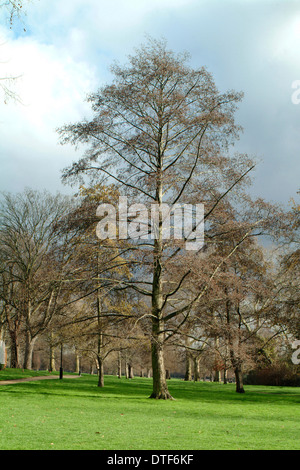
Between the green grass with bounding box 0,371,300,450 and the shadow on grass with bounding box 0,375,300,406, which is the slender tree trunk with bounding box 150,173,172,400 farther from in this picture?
the green grass with bounding box 0,371,300,450

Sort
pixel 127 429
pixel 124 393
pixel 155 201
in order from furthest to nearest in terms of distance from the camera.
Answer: pixel 124 393
pixel 155 201
pixel 127 429

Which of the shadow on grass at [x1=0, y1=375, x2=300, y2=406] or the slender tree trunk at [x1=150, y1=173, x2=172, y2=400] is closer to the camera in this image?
the slender tree trunk at [x1=150, y1=173, x2=172, y2=400]

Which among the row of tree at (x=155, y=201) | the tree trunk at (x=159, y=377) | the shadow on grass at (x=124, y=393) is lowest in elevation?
the shadow on grass at (x=124, y=393)

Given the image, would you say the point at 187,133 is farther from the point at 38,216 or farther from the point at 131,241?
the point at 38,216

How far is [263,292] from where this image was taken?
2112 centimetres

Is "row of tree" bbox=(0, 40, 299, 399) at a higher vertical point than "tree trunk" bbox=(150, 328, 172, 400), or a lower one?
higher

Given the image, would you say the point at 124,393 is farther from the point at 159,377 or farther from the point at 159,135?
the point at 159,135

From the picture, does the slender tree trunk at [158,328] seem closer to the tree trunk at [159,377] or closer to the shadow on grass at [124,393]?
the tree trunk at [159,377]

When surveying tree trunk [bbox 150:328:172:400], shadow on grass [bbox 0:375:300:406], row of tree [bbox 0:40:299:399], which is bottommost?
shadow on grass [bbox 0:375:300:406]

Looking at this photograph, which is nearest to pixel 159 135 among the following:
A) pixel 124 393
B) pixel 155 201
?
pixel 155 201

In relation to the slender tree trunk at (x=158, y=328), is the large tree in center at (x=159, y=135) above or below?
above

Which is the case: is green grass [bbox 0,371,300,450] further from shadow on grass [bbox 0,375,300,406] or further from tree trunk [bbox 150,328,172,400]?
shadow on grass [bbox 0,375,300,406]

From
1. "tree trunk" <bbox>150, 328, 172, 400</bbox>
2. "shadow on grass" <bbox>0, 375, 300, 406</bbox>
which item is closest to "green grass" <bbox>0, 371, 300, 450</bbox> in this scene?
"tree trunk" <bbox>150, 328, 172, 400</bbox>

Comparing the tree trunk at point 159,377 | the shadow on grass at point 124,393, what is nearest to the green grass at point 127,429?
the tree trunk at point 159,377
